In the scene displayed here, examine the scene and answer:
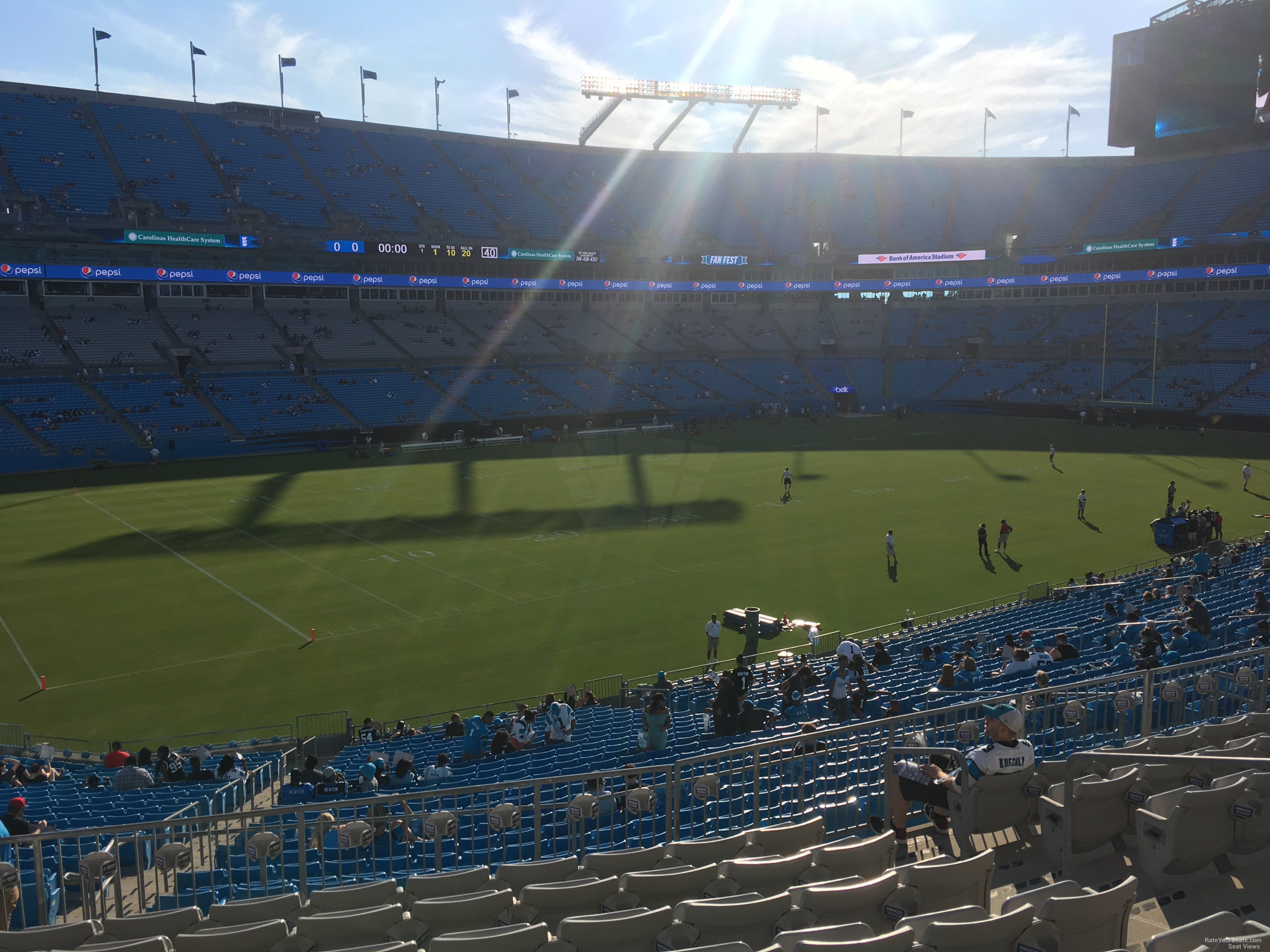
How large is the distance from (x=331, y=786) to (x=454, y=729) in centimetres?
395

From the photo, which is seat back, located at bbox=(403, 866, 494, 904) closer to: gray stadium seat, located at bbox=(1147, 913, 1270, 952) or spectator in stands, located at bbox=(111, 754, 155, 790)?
gray stadium seat, located at bbox=(1147, 913, 1270, 952)

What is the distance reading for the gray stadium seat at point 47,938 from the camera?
6.04 metres

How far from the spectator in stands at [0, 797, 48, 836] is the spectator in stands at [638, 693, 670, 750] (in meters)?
7.47

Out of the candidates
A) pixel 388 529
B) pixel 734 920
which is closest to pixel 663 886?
pixel 734 920

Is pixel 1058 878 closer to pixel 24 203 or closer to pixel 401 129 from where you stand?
pixel 24 203

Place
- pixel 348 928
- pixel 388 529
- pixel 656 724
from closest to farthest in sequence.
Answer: pixel 348 928
pixel 656 724
pixel 388 529

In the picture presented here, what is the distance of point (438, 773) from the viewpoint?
13648 mm

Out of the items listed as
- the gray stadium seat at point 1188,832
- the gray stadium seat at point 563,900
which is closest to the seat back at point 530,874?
the gray stadium seat at point 563,900

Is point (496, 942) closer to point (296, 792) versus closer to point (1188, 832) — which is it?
point (1188, 832)

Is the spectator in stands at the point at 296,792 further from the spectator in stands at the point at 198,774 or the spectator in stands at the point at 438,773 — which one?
the spectator in stands at the point at 438,773

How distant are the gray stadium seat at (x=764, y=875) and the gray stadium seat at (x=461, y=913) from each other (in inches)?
56.4

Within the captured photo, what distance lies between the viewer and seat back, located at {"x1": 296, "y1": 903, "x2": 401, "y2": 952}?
6.06 meters

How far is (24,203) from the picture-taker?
203 feet

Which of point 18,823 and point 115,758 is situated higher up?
point 18,823
